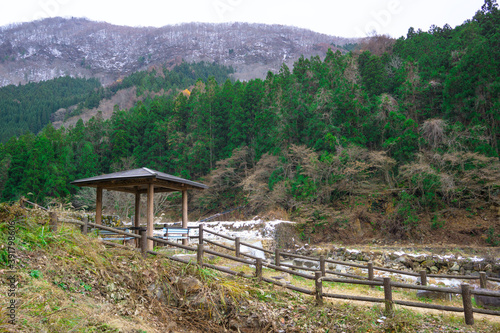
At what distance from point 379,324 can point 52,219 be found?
20.6 feet

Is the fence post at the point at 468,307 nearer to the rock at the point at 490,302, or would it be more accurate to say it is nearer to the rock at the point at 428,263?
the rock at the point at 490,302

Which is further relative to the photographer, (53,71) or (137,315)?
(53,71)

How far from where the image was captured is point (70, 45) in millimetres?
114500

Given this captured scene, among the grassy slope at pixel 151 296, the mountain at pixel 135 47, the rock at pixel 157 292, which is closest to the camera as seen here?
the grassy slope at pixel 151 296

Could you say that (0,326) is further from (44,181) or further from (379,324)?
(44,181)

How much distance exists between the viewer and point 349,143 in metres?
21.4

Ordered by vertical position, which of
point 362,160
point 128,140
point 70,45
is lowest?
point 362,160

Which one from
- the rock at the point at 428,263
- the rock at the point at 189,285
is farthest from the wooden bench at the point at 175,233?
Result: the rock at the point at 428,263

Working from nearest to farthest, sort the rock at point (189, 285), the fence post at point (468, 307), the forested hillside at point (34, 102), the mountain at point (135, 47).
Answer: the fence post at point (468, 307) < the rock at point (189, 285) < the forested hillside at point (34, 102) < the mountain at point (135, 47)

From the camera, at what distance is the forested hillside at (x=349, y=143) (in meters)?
18.2

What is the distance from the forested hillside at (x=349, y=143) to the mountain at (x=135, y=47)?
58.4 metres

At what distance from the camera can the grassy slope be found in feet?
15.2

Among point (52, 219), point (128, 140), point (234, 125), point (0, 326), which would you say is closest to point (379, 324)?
point (0, 326)

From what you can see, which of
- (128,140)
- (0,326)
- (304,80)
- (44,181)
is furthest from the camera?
(128,140)
